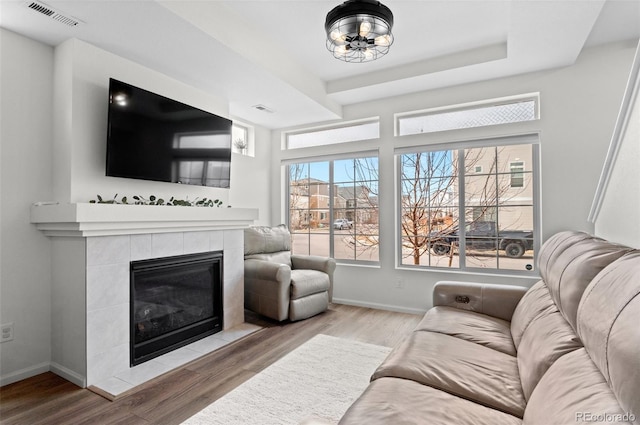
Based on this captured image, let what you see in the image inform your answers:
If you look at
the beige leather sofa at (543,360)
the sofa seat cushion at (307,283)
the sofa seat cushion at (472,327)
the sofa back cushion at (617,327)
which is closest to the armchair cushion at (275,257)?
the sofa seat cushion at (307,283)

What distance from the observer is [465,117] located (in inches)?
155

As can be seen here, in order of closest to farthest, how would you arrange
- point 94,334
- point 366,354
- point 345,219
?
point 94,334 → point 366,354 → point 345,219

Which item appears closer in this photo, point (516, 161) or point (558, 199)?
point (558, 199)

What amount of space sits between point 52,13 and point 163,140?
1.08 metres

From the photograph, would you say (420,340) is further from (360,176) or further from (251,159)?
(251,159)

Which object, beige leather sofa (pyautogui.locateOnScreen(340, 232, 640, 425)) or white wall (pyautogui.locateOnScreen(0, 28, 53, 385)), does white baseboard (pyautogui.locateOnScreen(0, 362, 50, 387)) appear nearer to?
white wall (pyautogui.locateOnScreen(0, 28, 53, 385))

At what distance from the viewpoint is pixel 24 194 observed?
2.46 m

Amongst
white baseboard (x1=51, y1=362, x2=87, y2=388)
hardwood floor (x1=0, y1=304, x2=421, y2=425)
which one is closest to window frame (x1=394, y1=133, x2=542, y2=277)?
hardwood floor (x1=0, y1=304, x2=421, y2=425)

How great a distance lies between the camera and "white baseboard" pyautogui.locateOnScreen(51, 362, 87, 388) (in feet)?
7.50

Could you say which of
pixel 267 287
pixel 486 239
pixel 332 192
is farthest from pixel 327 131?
pixel 486 239

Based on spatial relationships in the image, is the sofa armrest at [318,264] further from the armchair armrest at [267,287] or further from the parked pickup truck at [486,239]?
the parked pickup truck at [486,239]

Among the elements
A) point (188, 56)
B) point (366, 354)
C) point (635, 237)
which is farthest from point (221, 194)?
point (635, 237)

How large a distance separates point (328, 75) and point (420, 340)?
317cm

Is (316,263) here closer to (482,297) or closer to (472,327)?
(482,297)
